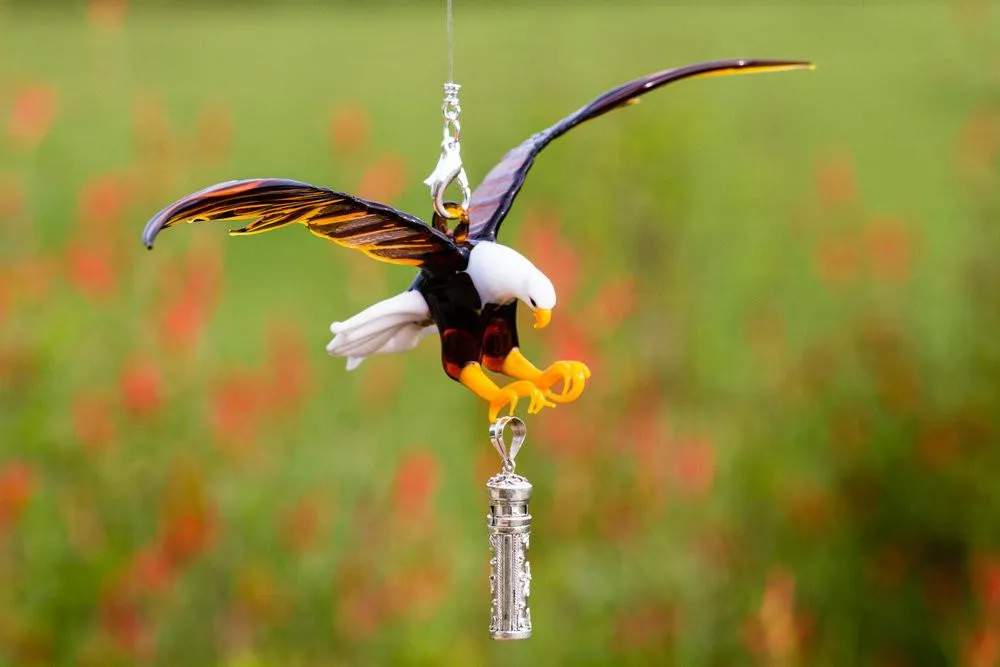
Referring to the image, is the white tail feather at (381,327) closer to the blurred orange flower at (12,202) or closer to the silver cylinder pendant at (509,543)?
the silver cylinder pendant at (509,543)

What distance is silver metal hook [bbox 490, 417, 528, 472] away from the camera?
2.70ft

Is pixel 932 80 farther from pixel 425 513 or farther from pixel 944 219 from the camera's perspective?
pixel 425 513

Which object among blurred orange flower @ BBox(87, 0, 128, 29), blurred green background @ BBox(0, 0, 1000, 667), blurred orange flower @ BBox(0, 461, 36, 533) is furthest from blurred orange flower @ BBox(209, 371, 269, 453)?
blurred orange flower @ BBox(87, 0, 128, 29)

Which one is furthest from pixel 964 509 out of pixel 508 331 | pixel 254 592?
pixel 508 331

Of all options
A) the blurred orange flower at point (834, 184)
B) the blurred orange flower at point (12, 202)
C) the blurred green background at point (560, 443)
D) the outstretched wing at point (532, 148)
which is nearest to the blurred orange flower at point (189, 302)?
the blurred green background at point (560, 443)

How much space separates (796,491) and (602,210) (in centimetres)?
55

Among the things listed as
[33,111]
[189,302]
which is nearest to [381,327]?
[189,302]

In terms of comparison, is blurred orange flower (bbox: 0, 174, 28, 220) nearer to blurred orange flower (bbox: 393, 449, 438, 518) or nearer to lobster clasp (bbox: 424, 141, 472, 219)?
blurred orange flower (bbox: 393, 449, 438, 518)

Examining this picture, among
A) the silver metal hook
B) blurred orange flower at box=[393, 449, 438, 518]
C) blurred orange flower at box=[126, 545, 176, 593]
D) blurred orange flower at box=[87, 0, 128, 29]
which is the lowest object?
blurred orange flower at box=[126, 545, 176, 593]

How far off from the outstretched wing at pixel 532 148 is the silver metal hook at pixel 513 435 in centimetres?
12

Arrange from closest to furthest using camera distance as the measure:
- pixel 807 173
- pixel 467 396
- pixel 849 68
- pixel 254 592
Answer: pixel 254 592
pixel 467 396
pixel 807 173
pixel 849 68

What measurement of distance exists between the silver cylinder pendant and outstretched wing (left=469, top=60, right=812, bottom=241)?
0.14 m

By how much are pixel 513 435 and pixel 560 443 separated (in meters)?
0.84

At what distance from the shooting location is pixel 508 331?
2.73 ft
